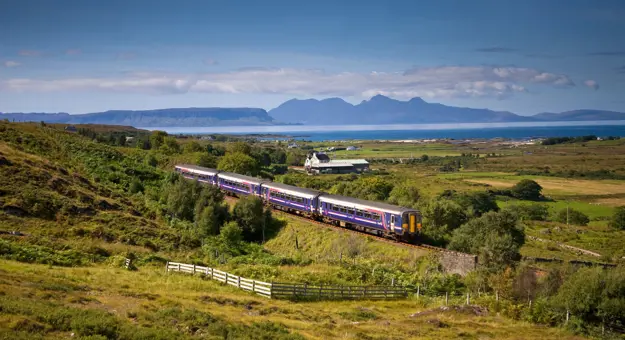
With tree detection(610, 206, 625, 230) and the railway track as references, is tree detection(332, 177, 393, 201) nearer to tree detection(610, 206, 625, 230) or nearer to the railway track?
the railway track

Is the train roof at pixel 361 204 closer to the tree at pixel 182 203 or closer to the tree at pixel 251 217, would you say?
the tree at pixel 251 217

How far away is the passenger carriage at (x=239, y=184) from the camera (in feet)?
176

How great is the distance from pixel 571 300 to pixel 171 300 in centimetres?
1847

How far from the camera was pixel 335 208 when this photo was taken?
42500mm

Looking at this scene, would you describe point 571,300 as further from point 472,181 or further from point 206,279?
point 472,181

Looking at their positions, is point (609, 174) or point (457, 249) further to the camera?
point (609, 174)

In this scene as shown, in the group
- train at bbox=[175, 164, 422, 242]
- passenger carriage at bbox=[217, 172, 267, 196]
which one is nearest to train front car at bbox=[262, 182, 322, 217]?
train at bbox=[175, 164, 422, 242]

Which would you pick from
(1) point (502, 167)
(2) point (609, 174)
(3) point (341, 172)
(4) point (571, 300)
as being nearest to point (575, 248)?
(4) point (571, 300)

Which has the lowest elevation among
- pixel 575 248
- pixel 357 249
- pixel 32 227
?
pixel 575 248

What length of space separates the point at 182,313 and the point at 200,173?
48822 mm

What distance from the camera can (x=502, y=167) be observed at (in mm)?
143250

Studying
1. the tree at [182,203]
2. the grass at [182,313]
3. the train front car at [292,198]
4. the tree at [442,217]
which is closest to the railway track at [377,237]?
the train front car at [292,198]

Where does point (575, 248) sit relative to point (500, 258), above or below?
below

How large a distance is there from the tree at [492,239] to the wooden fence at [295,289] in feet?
23.3
